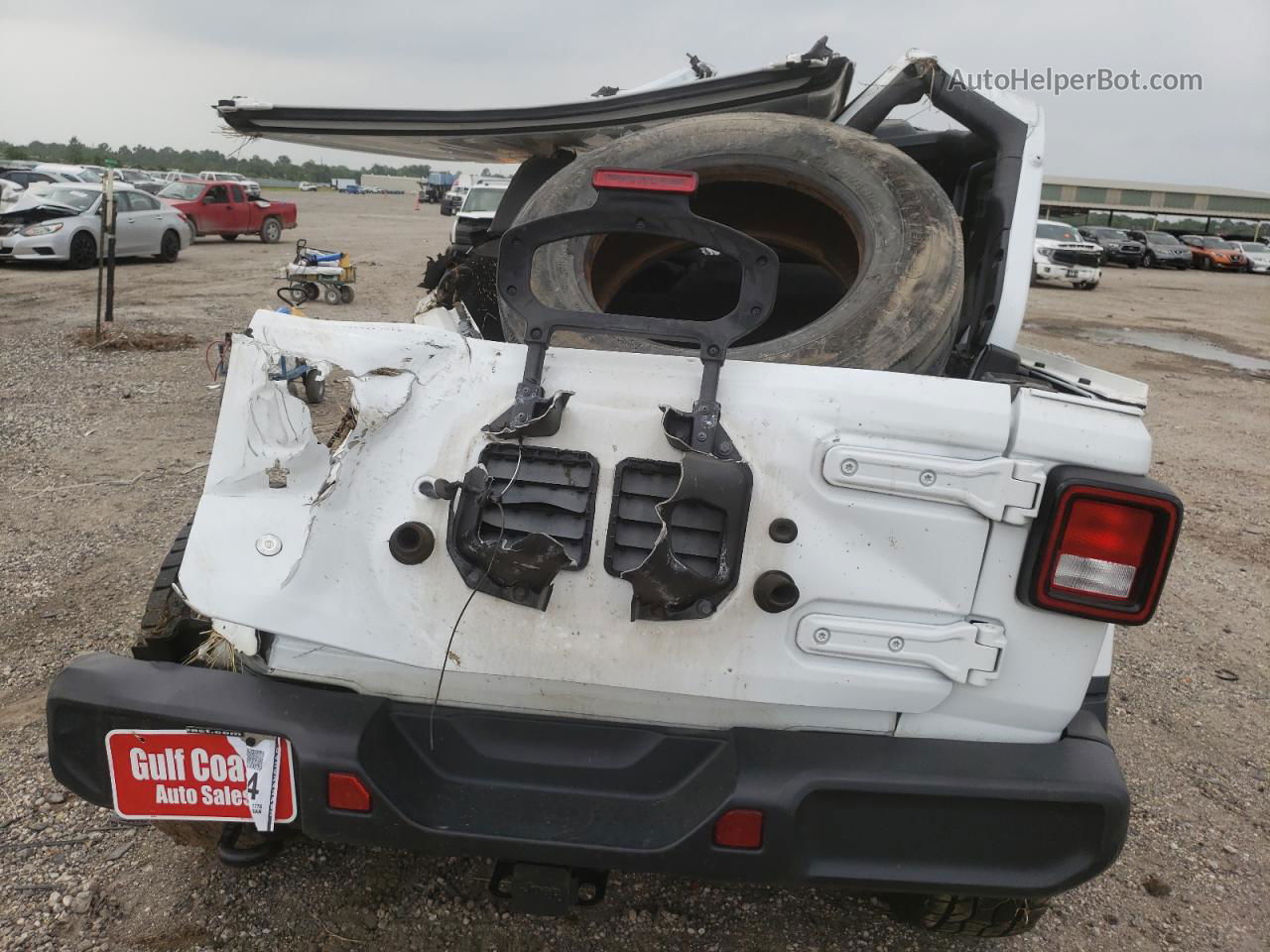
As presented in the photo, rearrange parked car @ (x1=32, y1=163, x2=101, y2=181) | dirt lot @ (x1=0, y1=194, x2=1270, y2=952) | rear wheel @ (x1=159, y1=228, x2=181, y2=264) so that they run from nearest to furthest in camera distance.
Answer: dirt lot @ (x1=0, y1=194, x2=1270, y2=952) → rear wheel @ (x1=159, y1=228, x2=181, y2=264) → parked car @ (x1=32, y1=163, x2=101, y2=181)

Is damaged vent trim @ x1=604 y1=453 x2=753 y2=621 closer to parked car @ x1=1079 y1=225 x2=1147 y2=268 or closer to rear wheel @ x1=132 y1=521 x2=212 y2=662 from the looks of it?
rear wheel @ x1=132 y1=521 x2=212 y2=662

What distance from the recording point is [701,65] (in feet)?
13.2

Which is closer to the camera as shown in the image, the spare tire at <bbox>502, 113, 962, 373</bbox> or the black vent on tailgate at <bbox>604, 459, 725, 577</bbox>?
the black vent on tailgate at <bbox>604, 459, 725, 577</bbox>

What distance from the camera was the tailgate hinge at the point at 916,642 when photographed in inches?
67.9

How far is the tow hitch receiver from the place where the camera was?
1803 mm

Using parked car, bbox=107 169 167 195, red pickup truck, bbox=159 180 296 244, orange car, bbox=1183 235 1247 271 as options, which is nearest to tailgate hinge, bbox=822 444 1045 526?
red pickup truck, bbox=159 180 296 244

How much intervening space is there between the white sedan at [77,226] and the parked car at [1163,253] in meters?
33.5

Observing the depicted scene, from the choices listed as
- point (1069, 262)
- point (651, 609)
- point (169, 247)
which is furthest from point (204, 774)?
point (1069, 262)

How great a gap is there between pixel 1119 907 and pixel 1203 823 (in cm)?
60

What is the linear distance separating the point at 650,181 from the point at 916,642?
0.97 meters

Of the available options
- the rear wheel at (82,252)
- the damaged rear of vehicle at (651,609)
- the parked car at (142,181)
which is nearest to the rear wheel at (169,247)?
the rear wheel at (82,252)

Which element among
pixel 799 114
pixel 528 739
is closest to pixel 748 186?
pixel 799 114

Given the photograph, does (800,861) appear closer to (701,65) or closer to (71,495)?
(701,65)

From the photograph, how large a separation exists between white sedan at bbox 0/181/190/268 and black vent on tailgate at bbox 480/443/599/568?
611 inches
